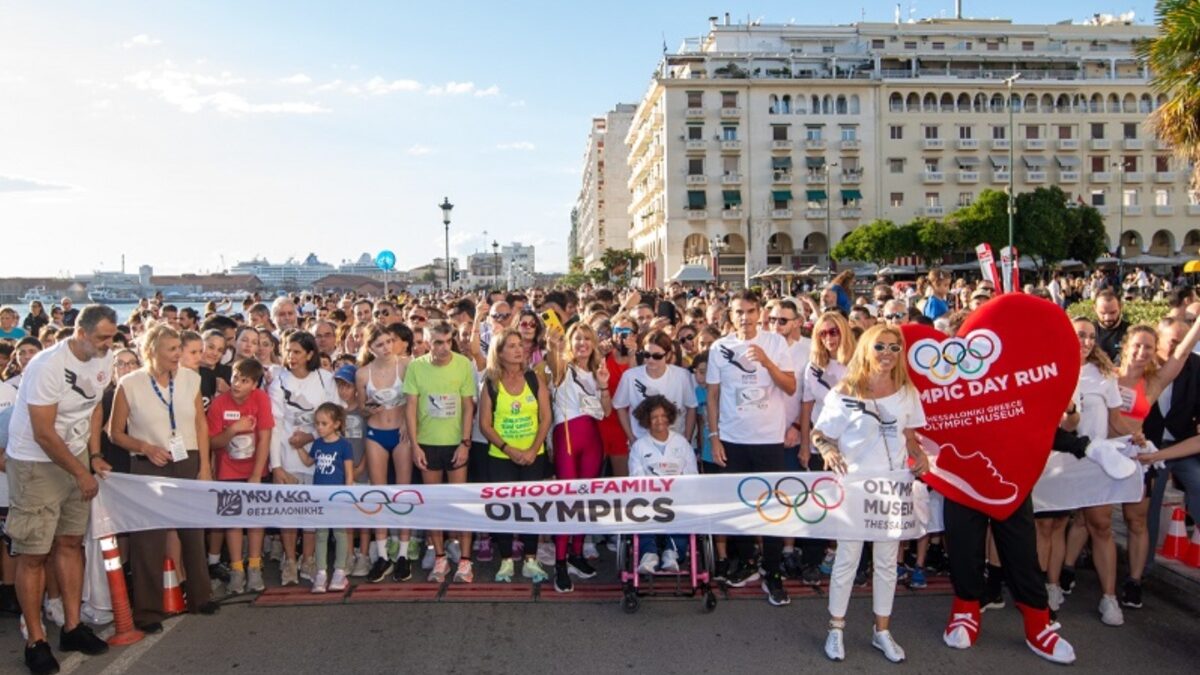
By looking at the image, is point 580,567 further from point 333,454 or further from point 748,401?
point 333,454

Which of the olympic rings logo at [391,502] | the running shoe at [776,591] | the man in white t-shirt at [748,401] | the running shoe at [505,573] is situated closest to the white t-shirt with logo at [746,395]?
the man in white t-shirt at [748,401]

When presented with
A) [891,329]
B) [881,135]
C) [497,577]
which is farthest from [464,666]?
[881,135]

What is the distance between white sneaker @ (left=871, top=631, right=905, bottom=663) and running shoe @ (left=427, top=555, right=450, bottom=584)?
321 cm

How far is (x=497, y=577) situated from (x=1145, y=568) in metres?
4.77

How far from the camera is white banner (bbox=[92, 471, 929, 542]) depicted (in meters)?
5.58

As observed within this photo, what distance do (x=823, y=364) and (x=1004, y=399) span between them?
1.68 meters

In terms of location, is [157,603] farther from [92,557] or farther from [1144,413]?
[1144,413]

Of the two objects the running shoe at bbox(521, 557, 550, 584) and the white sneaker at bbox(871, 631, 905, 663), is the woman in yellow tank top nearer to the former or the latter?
the running shoe at bbox(521, 557, 550, 584)

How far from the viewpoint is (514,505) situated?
591cm

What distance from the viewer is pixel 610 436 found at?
7352 mm

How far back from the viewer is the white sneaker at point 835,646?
16.4 ft

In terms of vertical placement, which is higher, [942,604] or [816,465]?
[816,465]

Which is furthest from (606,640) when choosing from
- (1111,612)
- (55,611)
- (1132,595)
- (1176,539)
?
(1176,539)

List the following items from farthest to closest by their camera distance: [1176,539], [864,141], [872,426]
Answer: [864,141] < [1176,539] < [872,426]
